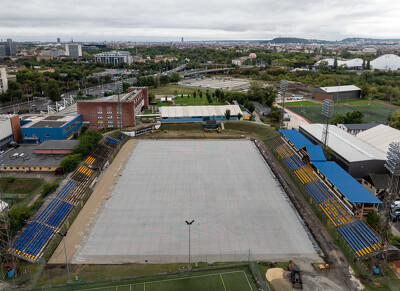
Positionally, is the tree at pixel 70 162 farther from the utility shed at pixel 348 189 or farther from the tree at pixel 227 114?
the tree at pixel 227 114

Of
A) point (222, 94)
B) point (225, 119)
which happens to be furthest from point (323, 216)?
point (222, 94)

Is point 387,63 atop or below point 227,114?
atop

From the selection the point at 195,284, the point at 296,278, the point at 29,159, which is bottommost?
the point at 195,284

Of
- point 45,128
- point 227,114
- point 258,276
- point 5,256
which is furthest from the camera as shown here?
point 227,114

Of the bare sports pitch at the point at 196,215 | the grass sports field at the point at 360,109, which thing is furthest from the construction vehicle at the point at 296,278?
→ the grass sports field at the point at 360,109

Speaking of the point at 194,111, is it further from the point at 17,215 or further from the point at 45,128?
the point at 17,215

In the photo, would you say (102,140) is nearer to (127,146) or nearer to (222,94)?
(127,146)

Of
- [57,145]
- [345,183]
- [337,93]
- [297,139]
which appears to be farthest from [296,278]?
[337,93]
